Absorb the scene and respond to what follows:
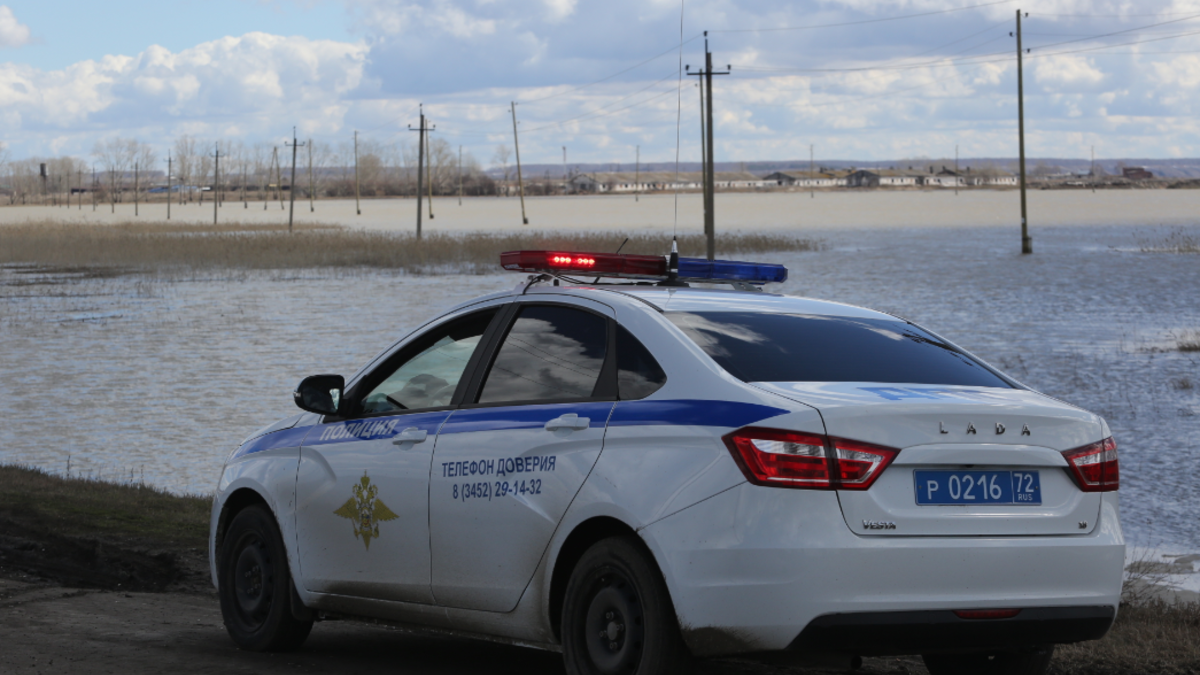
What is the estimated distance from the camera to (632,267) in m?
5.84

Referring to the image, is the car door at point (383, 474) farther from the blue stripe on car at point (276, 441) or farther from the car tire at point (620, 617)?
the car tire at point (620, 617)

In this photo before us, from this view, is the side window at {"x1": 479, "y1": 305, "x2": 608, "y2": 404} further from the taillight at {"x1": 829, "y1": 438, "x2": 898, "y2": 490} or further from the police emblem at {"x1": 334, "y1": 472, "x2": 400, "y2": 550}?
the taillight at {"x1": 829, "y1": 438, "x2": 898, "y2": 490}

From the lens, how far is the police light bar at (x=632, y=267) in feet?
18.7

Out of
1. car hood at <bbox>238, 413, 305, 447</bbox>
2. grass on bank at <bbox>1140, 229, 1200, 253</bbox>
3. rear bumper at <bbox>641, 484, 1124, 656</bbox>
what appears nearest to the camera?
rear bumper at <bbox>641, 484, 1124, 656</bbox>

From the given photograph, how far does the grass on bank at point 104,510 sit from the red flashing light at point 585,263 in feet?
15.5

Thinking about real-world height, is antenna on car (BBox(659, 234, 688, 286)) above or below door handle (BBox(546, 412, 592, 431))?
above

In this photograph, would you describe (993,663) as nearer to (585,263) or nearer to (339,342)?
(585,263)

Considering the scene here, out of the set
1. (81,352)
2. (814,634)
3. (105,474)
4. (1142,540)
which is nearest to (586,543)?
(814,634)

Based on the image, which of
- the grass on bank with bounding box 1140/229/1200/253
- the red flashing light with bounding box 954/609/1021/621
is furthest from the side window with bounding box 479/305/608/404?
the grass on bank with bounding box 1140/229/1200/253

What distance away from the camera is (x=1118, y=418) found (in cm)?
1673

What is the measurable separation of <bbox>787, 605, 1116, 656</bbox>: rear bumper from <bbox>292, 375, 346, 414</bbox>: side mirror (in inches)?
106

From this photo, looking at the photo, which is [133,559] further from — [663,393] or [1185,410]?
[1185,410]

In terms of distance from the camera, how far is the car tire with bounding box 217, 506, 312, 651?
6.34 meters

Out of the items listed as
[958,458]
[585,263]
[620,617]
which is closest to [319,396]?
[585,263]
